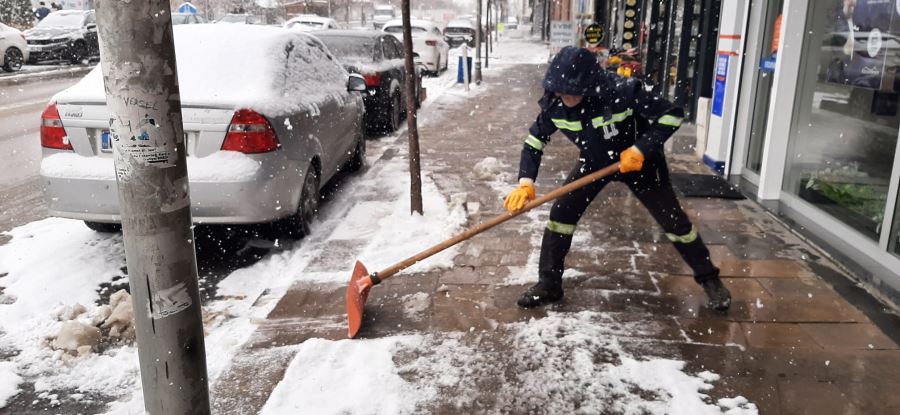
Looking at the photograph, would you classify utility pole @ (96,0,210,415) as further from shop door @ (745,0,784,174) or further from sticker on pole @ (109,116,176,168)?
shop door @ (745,0,784,174)

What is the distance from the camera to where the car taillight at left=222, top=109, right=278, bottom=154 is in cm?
462

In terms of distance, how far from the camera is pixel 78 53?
2341 cm

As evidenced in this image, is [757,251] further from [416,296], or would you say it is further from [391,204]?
[391,204]

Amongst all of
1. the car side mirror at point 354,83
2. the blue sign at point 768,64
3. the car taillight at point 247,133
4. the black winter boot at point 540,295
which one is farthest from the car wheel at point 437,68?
the black winter boot at point 540,295

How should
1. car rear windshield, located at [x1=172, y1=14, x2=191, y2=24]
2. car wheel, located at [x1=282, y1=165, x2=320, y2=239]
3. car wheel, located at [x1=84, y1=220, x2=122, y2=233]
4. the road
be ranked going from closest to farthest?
car wheel, located at [x1=282, y1=165, x2=320, y2=239]
car wheel, located at [x1=84, y1=220, x2=122, y2=233]
the road
car rear windshield, located at [x1=172, y1=14, x2=191, y2=24]

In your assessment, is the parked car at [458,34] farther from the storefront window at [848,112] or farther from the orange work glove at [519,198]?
the orange work glove at [519,198]

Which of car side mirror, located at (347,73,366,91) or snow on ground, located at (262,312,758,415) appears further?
car side mirror, located at (347,73,366,91)

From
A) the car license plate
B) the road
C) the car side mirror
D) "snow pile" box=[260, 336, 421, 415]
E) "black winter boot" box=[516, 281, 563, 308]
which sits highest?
the car side mirror

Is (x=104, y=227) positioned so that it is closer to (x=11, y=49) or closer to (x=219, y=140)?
(x=219, y=140)

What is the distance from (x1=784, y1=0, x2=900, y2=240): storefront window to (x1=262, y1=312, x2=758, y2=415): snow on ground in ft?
8.41

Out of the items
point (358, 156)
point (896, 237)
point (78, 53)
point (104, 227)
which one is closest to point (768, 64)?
point (896, 237)

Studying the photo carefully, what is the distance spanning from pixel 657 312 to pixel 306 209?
2918 mm

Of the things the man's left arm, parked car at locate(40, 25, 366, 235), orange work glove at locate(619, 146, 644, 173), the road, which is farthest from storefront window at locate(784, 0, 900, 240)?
the road

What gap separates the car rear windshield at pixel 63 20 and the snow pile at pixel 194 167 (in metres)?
22.1
